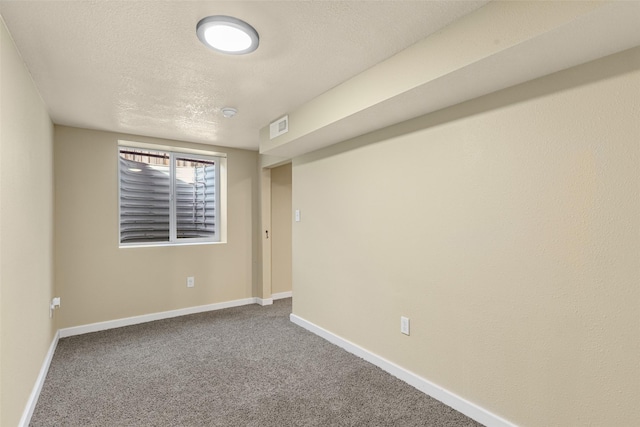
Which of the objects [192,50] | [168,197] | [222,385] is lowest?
[222,385]

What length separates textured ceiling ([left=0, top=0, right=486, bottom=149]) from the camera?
158 cm

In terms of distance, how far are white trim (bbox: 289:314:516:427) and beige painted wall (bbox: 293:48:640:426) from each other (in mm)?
43

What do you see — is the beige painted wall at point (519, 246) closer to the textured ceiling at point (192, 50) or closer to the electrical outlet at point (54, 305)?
the textured ceiling at point (192, 50)

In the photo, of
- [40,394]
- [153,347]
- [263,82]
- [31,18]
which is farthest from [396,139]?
[40,394]

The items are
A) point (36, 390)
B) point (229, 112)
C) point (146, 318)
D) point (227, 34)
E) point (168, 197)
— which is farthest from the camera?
point (168, 197)

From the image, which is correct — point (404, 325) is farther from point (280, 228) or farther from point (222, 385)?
point (280, 228)

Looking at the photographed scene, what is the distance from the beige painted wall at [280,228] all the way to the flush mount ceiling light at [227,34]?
323 cm

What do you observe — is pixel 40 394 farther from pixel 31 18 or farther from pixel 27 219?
pixel 31 18

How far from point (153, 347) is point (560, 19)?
3815 mm

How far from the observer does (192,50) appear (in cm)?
195

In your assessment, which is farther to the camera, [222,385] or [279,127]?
[279,127]

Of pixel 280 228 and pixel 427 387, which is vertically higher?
pixel 280 228

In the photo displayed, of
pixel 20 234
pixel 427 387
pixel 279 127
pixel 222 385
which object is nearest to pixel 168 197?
pixel 279 127

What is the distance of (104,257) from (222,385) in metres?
2.28
